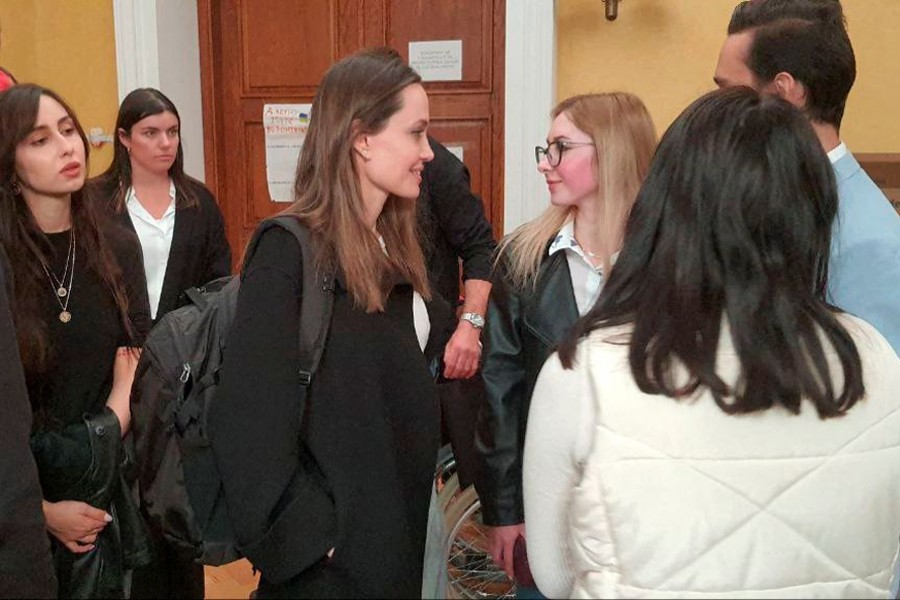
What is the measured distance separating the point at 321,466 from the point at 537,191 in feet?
7.58

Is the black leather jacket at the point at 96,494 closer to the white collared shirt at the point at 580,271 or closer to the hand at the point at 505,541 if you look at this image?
the hand at the point at 505,541

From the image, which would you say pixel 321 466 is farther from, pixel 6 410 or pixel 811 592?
pixel 811 592

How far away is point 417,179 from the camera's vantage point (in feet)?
5.46

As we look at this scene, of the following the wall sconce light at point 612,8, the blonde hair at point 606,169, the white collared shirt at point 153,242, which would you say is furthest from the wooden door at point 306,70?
the blonde hair at point 606,169

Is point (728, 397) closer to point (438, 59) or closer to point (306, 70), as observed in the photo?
point (438, 59)

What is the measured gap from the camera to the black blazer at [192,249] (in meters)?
2.72

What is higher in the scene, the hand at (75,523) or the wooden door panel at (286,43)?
the wooden door panel at (286,43)

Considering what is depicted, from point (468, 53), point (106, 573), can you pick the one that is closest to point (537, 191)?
point (468, 53)

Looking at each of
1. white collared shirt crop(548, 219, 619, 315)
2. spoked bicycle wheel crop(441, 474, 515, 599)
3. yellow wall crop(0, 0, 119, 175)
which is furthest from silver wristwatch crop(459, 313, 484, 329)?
yellow wall crop(0, 0, 119, 175)

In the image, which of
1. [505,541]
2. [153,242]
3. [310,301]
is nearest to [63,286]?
[310,301]

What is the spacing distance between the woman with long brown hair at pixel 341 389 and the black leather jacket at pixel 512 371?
216 mm

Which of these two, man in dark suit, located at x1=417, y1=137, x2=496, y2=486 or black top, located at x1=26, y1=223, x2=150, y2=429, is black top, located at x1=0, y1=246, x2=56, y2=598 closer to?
black top, located at x1=26, y1=223, x2=150, y2=429

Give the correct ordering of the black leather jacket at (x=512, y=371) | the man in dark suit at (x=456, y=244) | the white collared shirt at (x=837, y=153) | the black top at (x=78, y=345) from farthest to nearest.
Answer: the man in dark suit at (x=456, y=244) → the black top at (x=78, y=345) → the black leather jacket at (x=512, y=371) → the white collared shirt at (x=837, y=153)

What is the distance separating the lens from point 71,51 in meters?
4.03
